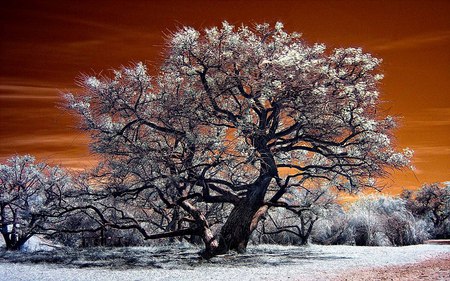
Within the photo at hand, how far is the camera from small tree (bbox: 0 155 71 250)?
19.4m

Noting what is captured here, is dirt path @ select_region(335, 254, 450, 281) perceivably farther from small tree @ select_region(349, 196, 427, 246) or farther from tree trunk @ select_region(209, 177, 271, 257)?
small tree @ select_region(349, 196, 427, 246)

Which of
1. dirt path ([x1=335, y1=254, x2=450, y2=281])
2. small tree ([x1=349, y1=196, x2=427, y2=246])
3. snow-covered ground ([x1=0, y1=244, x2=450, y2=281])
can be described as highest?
small tree ([x1=349, y1=196, x2=427, y2=246])

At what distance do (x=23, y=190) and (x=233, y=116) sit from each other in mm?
11039


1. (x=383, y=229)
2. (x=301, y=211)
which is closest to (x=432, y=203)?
(x=383, y=229)

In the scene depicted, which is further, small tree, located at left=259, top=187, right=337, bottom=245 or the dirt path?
small tree, located at left=259, top=187, right=337, bottom=245

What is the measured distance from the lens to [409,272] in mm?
11922

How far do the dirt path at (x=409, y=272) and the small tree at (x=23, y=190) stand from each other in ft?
41.2

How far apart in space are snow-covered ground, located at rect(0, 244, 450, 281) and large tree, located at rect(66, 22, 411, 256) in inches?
66.5

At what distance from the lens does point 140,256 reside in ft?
57.2

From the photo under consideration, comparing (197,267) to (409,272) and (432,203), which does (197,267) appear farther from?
(432,203)

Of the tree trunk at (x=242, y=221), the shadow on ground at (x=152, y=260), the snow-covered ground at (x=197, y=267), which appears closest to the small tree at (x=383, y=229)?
the snow-covered ground at (x=197, y=267)

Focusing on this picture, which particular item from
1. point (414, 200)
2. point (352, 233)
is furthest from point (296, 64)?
point (414, 200)

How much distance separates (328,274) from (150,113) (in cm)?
917

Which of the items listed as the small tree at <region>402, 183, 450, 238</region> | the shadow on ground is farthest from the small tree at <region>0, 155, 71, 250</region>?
the small tree at <region>402, 183, 450, 238</region>
